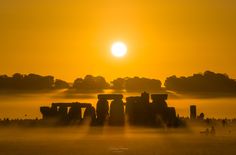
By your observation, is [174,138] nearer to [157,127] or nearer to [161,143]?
[161,143]

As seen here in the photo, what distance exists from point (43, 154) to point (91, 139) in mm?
12733

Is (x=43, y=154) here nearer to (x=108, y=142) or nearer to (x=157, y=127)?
(x=108, y=142)

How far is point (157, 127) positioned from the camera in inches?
3027

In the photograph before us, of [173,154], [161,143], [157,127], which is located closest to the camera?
[173,154]

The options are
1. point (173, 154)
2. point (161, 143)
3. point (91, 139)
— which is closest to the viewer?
point (173, 154)

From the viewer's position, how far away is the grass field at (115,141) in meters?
53.0

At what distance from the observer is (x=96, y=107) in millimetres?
81938

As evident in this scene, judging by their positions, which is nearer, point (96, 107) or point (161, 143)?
point (161, 143)

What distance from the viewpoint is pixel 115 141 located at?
61.5m

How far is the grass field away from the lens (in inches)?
2085

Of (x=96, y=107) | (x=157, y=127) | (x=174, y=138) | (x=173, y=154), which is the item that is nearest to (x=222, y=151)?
(x=173, y=154)

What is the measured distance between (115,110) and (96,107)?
209 centimetres

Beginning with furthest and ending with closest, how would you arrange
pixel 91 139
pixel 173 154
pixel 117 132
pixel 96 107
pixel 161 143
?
pixel 96 107, pixel 117 132, pixel 91 139, pixel 161 143, pixel 173 154

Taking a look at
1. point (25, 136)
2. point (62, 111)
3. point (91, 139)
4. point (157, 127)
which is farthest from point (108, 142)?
point (62, 111)
